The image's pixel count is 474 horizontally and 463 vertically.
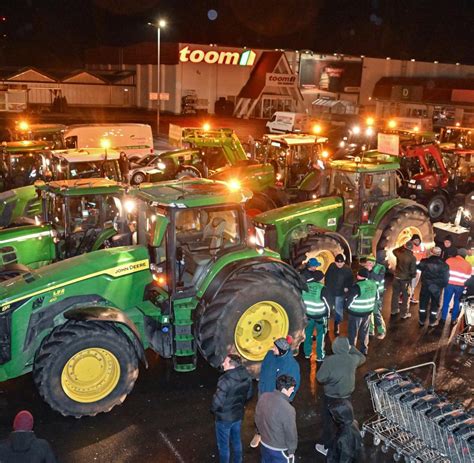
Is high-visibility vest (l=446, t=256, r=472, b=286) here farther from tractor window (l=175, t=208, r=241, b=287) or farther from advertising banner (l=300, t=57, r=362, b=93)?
advertising banner (l=300, t=57, r=362, b=93)

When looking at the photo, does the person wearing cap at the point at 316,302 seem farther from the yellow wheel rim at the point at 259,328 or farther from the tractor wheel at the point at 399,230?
the tractor wheel at the point at 399,230

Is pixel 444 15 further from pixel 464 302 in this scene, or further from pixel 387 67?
pixel 464 302

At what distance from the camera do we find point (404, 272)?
10.1 m

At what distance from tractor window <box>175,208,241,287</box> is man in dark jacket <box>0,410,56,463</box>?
10.6 feet

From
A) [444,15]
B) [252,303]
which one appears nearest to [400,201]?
[252,303]

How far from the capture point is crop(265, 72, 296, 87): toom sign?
148 ft

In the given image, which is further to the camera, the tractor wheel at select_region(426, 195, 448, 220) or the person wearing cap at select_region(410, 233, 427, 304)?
the tractor wheel at select_region(426, 195, 448, 220)

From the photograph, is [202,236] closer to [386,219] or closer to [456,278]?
[456,278]

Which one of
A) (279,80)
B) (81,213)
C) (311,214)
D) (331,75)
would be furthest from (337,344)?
(331,75)

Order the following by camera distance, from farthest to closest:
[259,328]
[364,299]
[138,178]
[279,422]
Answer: [138,178] → [364,299] → [259,328] → [279,422]

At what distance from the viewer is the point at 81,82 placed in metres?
52.2

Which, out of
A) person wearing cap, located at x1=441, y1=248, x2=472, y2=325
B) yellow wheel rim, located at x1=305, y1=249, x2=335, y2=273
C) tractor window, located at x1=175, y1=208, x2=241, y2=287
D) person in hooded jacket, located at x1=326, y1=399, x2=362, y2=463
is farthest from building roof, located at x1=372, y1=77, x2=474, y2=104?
person in hooded jacket, located at x1=326, y1=399, x2=362, y2=463

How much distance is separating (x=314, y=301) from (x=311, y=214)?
11.2 feet

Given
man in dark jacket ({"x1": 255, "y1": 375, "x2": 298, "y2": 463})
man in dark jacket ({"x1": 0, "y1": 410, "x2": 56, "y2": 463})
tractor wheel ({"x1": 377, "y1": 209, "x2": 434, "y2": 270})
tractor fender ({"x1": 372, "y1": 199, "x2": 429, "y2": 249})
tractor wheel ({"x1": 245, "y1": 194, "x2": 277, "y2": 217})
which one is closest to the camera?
man in dark jacket ({"x1": 0, "y1": 410, "x2": 56, "y2": 463})
